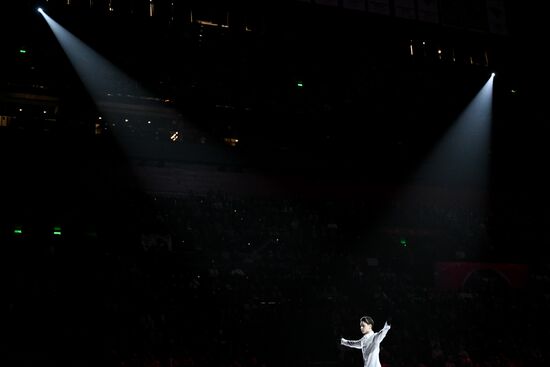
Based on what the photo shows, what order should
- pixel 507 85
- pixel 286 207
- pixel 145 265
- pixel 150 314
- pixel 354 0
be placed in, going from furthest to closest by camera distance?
pixel 507 85
pixel 286 207
pixel 354 0
pixel 145 265
pixel 150 314

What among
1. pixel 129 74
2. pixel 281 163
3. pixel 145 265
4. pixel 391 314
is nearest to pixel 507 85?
pixel 281 163

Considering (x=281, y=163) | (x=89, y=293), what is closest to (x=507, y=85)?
(x=281, y=163)

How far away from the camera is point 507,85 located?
29.0m

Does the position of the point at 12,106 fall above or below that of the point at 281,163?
above

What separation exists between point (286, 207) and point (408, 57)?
9.94 meters

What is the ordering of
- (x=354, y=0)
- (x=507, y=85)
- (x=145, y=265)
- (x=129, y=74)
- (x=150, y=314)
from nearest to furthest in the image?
(x=150, y=314), (x=145, y=265), (x=354, y=0), (x=129, y=74), (x=507, y=85)

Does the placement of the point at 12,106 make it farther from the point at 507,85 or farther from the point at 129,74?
the point at 507,85

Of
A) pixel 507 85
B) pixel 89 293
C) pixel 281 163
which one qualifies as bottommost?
pixel 89 293

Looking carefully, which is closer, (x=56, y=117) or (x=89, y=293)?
(x=89, y=293)

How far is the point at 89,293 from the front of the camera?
15.6 m

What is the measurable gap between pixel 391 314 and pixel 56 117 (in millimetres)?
15443

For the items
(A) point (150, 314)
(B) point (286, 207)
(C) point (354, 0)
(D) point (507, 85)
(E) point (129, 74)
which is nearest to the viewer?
(A) point (150, 314)

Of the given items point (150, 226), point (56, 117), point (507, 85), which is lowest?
point (150, 226)

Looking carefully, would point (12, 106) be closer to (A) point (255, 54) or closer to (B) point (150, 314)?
(A) point (255, 54)
